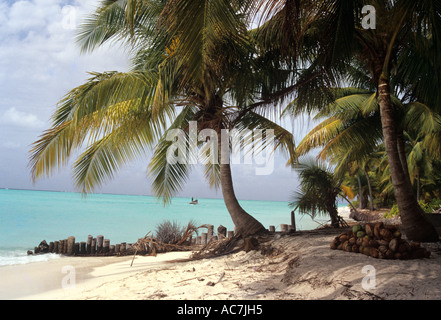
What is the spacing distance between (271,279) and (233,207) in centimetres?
342

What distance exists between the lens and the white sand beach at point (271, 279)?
134 inches

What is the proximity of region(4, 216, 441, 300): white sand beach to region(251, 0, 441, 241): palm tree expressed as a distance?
4.02ft

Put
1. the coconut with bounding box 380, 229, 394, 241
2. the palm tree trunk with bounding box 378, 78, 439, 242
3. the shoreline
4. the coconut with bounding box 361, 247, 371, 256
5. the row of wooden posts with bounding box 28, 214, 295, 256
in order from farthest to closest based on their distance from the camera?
the row of wooden posts with bounding box 28, 214, 295, 256 → the palm tree trunk with bounding box 378, 78, 439, 242 → the shoreline → the coconut with bounding box 380, 229, 394, 241 → the coconut with bounding box 361, 247, 371, 256

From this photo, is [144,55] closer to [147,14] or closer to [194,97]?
[147,14]

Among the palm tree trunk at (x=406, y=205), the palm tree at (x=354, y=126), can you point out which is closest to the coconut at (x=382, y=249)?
the palm tree trunk at (x=406, y=205)

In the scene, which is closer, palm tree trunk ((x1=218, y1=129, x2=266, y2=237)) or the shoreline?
the shoreline

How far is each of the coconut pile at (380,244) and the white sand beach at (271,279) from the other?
0.45ft

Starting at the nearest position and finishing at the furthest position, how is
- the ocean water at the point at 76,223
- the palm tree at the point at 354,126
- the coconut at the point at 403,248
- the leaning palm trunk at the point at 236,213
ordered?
the coconut at the point at 403,248 < the leaning palm trunk at the point at 236,213 < the palm tree at the point at 354,126 < the ocean water at the point at 76,223

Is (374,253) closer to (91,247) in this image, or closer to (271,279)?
(271,279)

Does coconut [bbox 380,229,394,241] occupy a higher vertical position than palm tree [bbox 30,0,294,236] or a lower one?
lower

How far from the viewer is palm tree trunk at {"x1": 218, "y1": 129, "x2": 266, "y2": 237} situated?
23.7 ft

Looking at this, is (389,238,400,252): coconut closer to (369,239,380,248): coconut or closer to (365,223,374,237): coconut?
(369,239,380,248): coconut

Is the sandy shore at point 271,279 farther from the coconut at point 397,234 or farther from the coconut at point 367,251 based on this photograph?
the coconut at point 397,234

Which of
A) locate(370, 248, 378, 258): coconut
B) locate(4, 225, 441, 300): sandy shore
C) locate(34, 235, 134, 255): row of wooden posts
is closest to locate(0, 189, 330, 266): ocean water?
locate(34, 235, 134, 255): row of wooden posts
